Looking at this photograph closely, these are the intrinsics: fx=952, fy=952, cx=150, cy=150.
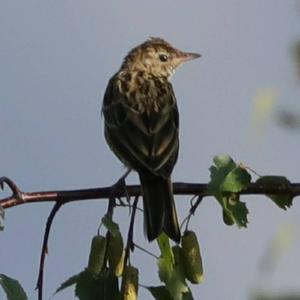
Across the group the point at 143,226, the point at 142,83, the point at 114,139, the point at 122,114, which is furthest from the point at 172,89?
the point at 143,226

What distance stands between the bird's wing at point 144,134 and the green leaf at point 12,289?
5.63 ft

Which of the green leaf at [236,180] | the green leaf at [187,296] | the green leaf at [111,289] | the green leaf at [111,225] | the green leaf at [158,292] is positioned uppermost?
the green leaf at [236,180]

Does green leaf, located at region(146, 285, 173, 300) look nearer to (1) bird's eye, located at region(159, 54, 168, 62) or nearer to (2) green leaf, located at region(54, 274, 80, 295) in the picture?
(2) green leaf, located at region(54, 274, 80, 295)

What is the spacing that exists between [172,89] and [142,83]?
27 centimetres

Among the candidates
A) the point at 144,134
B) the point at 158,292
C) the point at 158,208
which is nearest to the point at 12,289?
the point at 158,292

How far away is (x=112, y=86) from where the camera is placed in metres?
7.64

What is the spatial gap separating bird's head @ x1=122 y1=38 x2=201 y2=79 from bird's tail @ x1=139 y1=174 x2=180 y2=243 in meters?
3.18

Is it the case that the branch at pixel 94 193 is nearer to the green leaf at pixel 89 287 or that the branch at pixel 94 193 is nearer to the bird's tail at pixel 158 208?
the bird's tail at pixel 158 208

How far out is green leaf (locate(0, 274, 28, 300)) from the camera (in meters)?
3.62

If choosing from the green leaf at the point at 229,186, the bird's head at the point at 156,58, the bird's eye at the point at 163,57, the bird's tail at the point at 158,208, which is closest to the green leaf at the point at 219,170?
the green leaf at the point at 229,186

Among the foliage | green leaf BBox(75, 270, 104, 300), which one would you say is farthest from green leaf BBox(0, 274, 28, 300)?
green leaf BBox(75, 270, 104, 300)

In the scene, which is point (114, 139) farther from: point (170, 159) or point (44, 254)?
point (44, 254)

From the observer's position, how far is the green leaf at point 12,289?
3.62m

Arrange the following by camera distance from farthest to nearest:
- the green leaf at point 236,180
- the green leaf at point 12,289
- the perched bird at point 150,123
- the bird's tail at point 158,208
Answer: the perched bird at point 150,123 → the bird's tail at point 158,208 → the green leaf at point 236,180 → the green leaf at point 12,289
